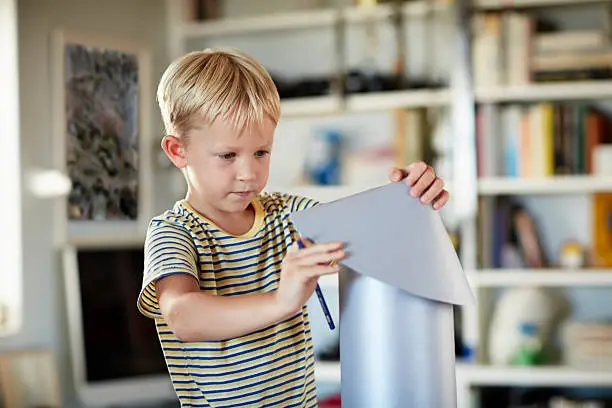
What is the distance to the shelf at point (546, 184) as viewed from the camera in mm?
3551

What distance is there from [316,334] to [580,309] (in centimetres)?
110

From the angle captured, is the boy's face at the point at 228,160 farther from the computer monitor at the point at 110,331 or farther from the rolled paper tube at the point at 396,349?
the computer monitor at the point at 110,331

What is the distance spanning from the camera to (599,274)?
353 cm

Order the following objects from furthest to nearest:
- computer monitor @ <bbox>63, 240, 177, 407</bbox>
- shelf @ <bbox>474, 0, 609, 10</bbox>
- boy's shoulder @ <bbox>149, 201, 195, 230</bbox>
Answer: shelf @ <bbox>474, 0, 609, 10</bbox>, computer monitor @ <bbox>63, 240, 177, 407</bbox>, boy's shoulder @ <bbox>149, 201, 195, 230</bbox>

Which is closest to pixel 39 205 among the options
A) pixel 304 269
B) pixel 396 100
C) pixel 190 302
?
pixel 396 100

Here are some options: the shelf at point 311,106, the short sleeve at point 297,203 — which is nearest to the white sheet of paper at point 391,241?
the short sleeve at point 297,203

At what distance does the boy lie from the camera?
1034 millimetres

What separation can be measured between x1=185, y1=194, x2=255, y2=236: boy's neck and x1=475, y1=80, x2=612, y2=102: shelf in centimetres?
252

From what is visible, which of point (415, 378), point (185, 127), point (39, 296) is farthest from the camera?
point (39, 296)

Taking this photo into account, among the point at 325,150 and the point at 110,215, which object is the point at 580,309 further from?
the point at 110,215

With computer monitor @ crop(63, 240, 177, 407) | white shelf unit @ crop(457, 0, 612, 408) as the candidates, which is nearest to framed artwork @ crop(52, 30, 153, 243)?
computer monitor @ crop(63, 240, 177, 407)

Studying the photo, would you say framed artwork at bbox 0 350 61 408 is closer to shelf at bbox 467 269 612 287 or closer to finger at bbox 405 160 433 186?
shelf at bbox 467 269 612 287

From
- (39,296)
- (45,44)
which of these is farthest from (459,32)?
(39,296)

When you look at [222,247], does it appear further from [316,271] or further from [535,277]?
[535,277]
